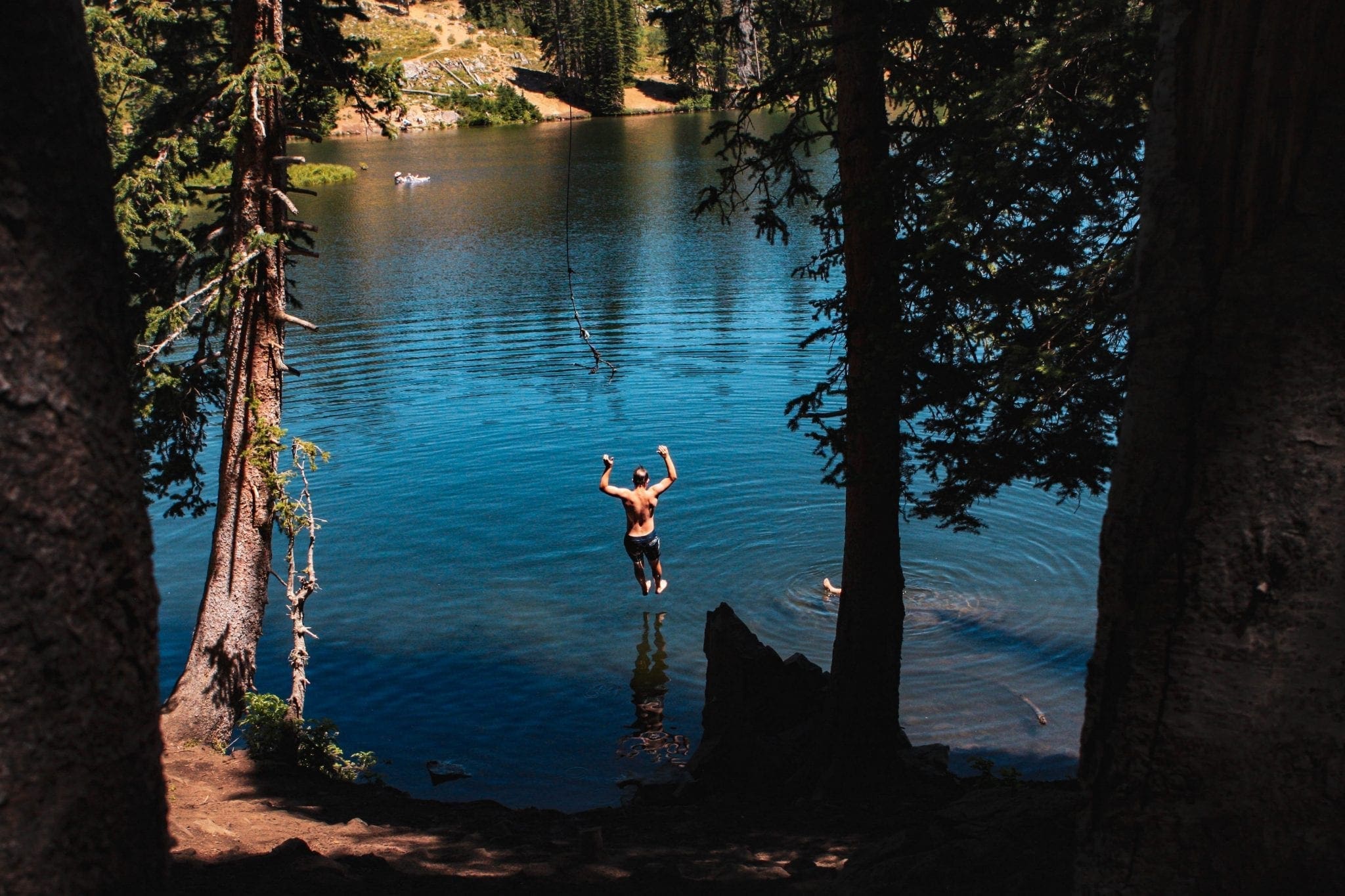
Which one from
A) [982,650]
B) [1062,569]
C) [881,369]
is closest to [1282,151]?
[881,369]

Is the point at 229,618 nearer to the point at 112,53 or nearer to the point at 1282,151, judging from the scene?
the point at 112,53

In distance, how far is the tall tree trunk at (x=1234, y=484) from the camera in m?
2.83

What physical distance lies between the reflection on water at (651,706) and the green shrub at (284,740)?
10.6 feet

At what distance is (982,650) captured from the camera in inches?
533

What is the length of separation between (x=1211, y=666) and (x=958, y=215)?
463cm

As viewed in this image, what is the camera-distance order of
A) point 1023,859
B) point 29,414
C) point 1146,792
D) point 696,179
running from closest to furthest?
1. point 29,414
2. point 1146,792
3. point 1023,859
4. point 696,179

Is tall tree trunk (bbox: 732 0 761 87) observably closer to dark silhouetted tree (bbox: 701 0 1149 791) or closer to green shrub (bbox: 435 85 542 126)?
dark silhouetted tree (bbox: 701 0 1149 791)

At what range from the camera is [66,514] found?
6.74 feet

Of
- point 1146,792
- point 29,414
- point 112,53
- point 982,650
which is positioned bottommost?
point 982,650

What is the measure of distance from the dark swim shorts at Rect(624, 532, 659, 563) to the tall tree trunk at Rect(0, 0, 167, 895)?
12.1 m

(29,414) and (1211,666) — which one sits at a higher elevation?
(29,414)

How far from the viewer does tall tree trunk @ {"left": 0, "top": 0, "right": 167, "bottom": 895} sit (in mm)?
1978

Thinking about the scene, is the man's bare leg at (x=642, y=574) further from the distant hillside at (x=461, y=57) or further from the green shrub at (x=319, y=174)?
the distant hillside at (x=461, y=57)

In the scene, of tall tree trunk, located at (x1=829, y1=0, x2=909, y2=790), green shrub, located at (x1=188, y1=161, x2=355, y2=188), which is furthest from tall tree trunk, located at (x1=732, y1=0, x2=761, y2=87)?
green shrub, located at (x1=188, y1=161, x2=355, y2=188)
